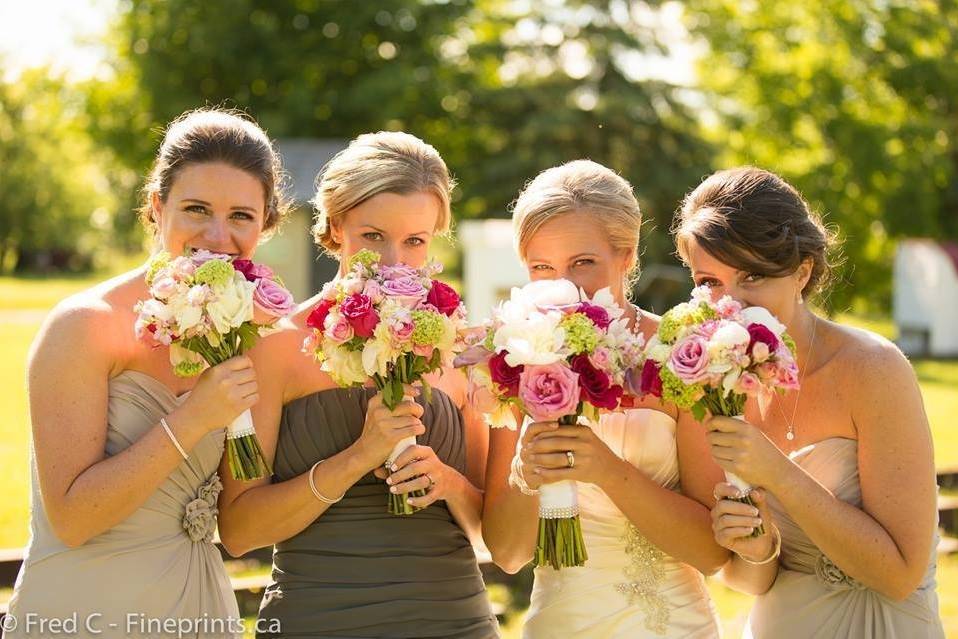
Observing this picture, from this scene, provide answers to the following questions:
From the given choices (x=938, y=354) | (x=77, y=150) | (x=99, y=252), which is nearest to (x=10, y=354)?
(x=938, y=354)

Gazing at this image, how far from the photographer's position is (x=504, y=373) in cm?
418

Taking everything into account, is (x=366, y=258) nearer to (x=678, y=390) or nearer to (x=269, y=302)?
(x=269, y=302)

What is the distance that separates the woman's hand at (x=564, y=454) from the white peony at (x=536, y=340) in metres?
0.34

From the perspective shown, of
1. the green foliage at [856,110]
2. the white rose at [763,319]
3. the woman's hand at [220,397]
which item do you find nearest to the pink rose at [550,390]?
the white rose at [763,319]

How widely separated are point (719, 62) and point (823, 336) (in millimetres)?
41473

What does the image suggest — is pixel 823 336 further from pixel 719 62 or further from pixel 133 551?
pixel 719 62

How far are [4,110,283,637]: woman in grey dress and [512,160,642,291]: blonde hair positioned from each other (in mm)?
1114

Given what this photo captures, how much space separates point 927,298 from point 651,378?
1261 inches

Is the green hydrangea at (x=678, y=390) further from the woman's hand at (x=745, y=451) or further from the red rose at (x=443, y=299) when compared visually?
the red rose at (x=443, y=299)

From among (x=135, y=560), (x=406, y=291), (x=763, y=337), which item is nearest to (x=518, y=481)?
(x=406, y=291)

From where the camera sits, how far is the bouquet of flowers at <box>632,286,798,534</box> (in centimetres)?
395

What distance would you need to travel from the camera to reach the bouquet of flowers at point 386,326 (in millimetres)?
4152

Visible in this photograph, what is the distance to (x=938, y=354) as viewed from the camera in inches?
1307

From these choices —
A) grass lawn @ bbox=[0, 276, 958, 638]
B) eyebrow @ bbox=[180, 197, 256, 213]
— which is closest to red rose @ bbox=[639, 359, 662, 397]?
eyebrow @ bbox=[180, 197, 256, 213]
